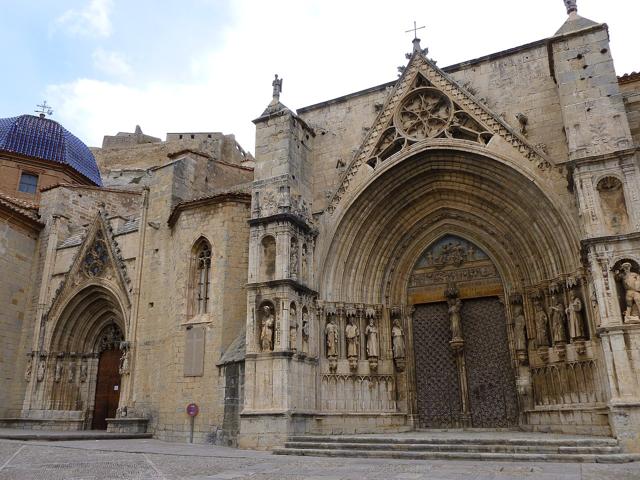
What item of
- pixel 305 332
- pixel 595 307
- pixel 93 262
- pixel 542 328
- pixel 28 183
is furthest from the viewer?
pixel 28 183

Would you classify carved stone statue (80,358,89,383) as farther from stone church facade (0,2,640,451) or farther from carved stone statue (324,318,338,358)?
carved stone statue (324,318,338,358)

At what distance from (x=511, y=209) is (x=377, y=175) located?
9.54ft

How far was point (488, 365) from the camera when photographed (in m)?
11.9

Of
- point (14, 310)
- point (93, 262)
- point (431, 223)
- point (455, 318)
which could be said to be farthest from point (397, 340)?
point (14, 310)

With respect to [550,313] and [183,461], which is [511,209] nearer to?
[550,313]

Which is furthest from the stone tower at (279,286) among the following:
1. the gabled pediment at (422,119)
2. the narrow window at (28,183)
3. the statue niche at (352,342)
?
the narrow window at (28,183)

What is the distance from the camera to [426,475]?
6430 mm

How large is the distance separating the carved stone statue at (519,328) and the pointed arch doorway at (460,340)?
40 cm

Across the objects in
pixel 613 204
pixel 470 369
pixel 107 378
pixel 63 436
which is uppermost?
pixel 613 204

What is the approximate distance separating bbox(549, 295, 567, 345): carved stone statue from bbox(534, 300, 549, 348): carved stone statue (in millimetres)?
231

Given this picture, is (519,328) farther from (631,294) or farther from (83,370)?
(83,370)

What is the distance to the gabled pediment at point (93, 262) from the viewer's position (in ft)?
56.3

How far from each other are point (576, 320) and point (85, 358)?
14.8 m

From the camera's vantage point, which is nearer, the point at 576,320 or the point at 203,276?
the point at 576,320
